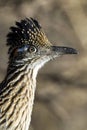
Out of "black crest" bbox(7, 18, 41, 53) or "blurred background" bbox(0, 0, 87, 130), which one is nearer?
"black crest" bbox(7, 18, 41, 53)

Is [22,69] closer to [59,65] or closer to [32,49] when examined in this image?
[32,49]

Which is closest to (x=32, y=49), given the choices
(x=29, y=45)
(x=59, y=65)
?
(x=29, y=45)

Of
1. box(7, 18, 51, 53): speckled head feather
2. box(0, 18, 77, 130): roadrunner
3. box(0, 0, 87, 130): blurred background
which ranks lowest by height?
box(0, 18, 77, 130): roadrunner

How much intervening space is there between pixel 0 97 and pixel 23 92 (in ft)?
0.77

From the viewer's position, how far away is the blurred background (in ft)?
46.7

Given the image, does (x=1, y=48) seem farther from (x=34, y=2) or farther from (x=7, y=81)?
(x=7, y=81)

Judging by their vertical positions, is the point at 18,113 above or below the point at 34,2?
below

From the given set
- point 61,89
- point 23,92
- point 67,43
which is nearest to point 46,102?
point 61,89

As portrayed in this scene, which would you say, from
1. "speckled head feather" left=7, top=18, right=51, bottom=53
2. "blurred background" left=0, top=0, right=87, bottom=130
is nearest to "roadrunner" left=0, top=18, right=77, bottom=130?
"speckled head feather" left=7, top=18, right=51, bottom=53

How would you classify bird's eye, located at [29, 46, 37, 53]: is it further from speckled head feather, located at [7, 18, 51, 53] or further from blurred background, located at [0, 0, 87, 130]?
blurred background, located at [0, 0, 87, 130]

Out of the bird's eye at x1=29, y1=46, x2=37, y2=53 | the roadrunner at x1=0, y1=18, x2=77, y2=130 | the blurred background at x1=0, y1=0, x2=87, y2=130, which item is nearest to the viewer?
the roadrunner at x1=0, y1=18, x2=77, y2=130

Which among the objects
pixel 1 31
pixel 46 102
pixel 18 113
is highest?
pixel 1 31

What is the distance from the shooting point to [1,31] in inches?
593

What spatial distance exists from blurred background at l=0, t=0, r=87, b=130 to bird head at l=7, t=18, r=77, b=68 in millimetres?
5249
